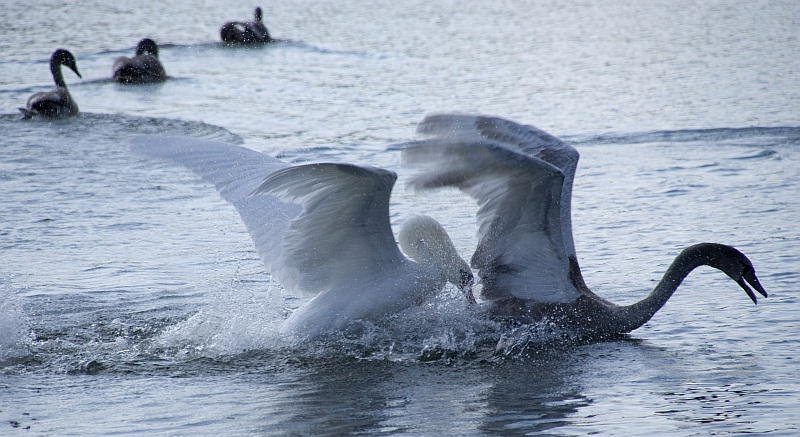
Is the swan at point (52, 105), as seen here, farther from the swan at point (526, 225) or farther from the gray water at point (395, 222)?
the swan at point (526, 225)

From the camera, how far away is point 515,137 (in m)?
6.36

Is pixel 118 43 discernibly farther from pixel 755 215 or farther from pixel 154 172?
pixel 755 215

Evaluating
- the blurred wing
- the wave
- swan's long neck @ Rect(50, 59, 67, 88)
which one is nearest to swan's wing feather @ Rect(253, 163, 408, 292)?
the blurred wing

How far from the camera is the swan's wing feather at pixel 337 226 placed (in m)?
5.51

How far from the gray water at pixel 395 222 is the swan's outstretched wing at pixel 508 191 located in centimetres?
24

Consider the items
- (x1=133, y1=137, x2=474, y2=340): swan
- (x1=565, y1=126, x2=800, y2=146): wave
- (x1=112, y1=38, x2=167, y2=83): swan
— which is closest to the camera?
(x1=133, y1=137, x2=474, y2=340): swan

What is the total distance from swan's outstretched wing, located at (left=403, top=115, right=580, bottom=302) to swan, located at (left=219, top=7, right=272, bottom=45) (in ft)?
45.7

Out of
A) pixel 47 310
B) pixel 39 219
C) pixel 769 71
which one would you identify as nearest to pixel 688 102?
pixel 769 71

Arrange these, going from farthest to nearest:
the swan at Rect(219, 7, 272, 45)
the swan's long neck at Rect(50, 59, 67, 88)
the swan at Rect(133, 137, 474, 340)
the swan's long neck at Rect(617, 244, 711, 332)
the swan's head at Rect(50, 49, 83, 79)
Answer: the swan at Rect(219, 7, 272, 45) < the swan's head at Rect(50, 49, 83, 79) < the swan's long neck at Rect(50, 59, 67, 88) < the swan's long neck at Rect(617, 244, 711, 332) < the swan at Rect(133, 137, 474, 340)

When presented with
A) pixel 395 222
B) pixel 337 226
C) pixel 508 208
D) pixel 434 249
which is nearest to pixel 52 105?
pixel 395 222

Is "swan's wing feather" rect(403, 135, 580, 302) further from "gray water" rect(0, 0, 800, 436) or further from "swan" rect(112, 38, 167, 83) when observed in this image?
"swan" rect(112, 38, 167, 83)

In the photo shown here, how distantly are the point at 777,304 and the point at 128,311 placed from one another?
378 centimetres

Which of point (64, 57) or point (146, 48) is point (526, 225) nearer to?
point (64, 57)

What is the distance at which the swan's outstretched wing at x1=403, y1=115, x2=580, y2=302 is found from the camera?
597 cm
